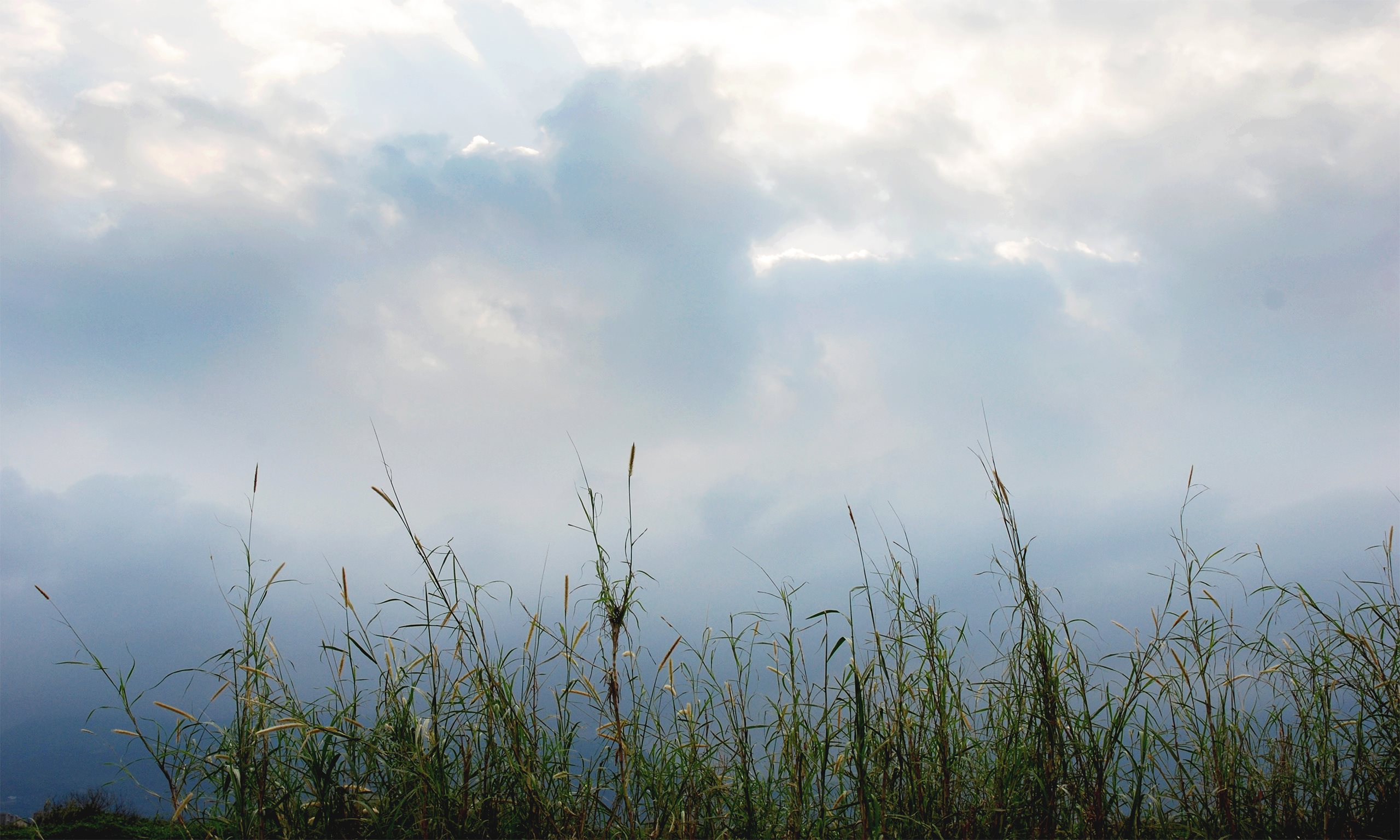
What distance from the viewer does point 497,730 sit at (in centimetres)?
246

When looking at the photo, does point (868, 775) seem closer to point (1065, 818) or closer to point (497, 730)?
point (1065, 818)

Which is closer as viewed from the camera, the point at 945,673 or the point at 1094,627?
the point at 945,673

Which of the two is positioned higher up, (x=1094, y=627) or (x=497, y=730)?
(x=1094, y=627)

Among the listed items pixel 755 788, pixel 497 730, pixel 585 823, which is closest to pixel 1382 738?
pixel 755 788

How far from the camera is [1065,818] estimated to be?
8.04 feet

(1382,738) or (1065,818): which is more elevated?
(1382,738)

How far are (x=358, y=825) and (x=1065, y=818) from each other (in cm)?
236

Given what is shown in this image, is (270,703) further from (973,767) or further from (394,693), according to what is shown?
(973,767)

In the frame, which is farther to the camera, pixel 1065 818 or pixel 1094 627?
pixel 1094 627

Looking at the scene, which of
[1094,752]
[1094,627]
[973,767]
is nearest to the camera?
[1094,752]

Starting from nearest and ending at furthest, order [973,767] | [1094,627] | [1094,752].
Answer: [1094,752], [973,767], [1094,627]

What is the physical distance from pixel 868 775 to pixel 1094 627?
42.7 inches

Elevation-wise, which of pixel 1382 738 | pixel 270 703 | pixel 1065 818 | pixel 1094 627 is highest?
pixel 1094 627

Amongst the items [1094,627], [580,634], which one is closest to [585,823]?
→ [580,634]
